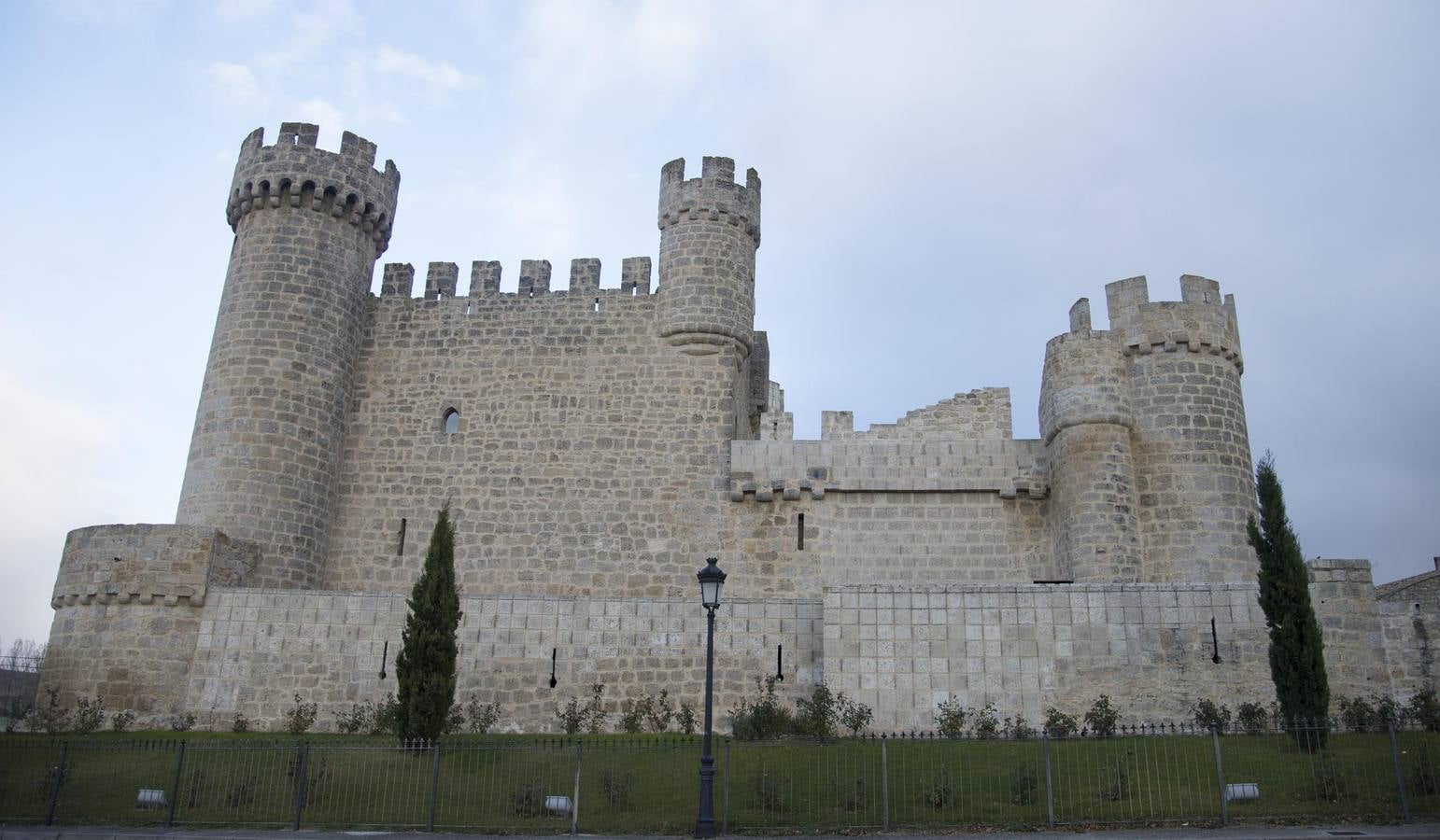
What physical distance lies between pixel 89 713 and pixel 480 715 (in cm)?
689

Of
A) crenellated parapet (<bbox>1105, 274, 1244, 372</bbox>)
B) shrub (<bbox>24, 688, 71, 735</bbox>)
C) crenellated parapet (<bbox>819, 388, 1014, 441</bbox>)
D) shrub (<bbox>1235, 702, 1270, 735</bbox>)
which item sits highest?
crenellated parapet (<bbox>819, 388, 1014, 441</bbox>)

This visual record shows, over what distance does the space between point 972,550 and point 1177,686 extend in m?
6.58

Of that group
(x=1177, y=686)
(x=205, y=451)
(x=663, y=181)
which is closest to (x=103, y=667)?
(x=205, y=451)

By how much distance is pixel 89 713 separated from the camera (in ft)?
63.3

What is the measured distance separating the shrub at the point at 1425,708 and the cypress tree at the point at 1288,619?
145 centimetres

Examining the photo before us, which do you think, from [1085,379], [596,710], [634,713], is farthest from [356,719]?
[1085,379]

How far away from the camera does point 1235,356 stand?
22328mm

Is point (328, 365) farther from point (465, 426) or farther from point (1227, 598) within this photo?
point (1227, 598)

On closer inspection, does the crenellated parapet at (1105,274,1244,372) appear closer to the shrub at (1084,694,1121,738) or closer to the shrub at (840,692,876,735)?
the shrub at (1084,694,1121,738)

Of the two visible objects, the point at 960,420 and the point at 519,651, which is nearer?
the point at 519,651

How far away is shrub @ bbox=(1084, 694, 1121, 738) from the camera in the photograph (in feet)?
53.1

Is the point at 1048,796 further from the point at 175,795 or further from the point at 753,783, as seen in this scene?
the point at 175,795

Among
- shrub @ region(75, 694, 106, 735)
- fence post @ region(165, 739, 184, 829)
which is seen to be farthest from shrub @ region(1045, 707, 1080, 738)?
shrub @ region(75, 694, 106, 735)

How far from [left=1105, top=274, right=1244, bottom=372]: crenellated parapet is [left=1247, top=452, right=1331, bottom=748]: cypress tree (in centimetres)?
626
